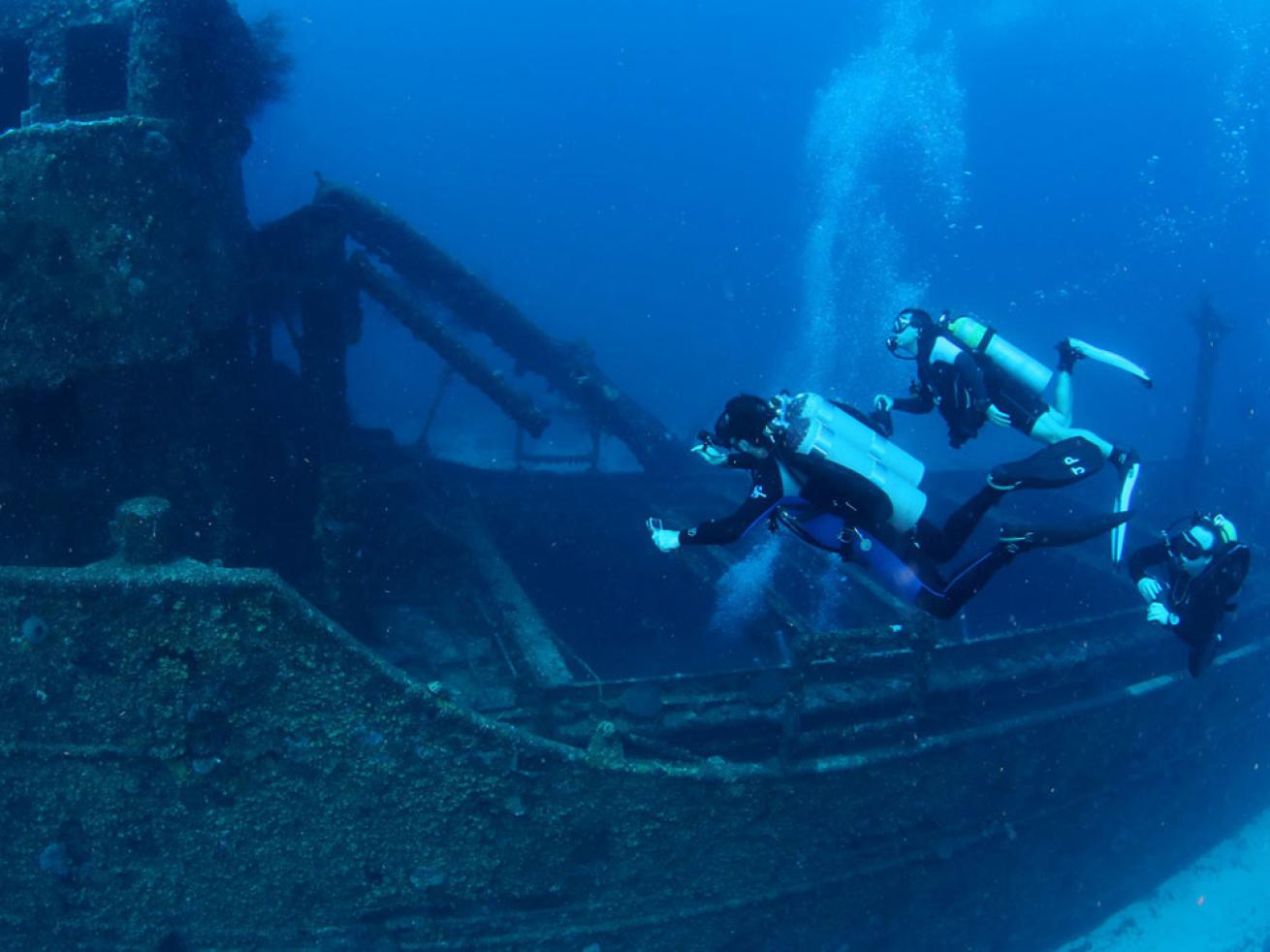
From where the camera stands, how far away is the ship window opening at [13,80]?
5.93 metres

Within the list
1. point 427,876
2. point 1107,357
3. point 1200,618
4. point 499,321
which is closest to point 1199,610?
point 1200,618

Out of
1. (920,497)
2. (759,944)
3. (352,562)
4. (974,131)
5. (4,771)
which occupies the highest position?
(974,131)

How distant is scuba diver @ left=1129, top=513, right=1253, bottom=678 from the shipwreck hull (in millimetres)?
1037

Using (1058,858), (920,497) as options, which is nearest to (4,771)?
(920,497)

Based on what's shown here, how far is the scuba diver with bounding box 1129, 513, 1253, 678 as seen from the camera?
5.71 metres

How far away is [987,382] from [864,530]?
251 centimetres

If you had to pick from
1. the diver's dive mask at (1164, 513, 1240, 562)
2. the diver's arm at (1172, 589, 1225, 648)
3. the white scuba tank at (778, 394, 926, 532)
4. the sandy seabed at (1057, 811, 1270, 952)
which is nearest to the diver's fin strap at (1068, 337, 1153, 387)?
the diver's dive mask at (1164, 513, 1240, 562)

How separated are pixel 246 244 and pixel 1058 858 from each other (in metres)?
8.97

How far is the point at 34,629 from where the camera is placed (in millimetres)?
3539

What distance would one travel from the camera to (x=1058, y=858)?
23.1ft

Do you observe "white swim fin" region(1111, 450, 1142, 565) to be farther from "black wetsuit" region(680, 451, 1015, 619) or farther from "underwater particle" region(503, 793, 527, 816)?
→ "underwater particle" region(503, 793, 527, 816)

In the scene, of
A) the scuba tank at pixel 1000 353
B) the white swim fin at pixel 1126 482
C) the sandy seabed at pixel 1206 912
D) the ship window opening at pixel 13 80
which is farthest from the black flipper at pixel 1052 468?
the ship window opening at pixel 13 80

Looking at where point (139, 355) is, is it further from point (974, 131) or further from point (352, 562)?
point (974, 131)

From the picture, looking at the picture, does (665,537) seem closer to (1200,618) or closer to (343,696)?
(343,696)
